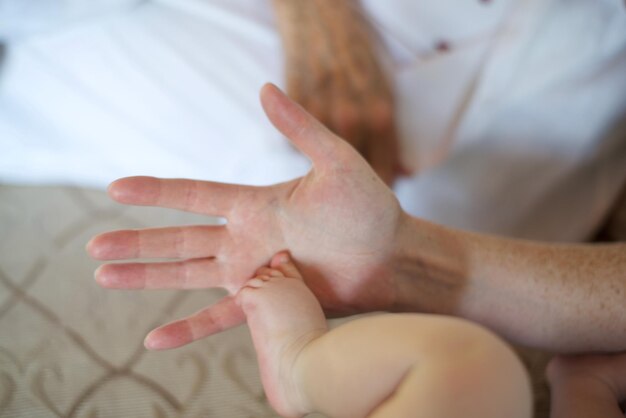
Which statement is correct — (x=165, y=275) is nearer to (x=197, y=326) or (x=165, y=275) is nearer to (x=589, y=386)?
(x=197, y=326)

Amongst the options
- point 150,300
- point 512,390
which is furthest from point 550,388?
point 150,300

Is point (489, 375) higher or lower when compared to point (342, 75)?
lower

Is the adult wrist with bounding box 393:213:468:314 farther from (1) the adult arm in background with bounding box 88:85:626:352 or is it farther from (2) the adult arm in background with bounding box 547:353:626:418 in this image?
(2) the adult arm in background with bounding box 547:353:626:418

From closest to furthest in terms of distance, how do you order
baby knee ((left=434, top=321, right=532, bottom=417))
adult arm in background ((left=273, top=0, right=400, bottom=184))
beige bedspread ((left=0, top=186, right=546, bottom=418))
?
1. baby knee ((left=434, top=321, right=532, bottom=417))
2. beige bedspread ((left=0, top=186, right=546, bottom=418))
3. adult arm in background ((left=273, top=0, right=400, bottom=184))

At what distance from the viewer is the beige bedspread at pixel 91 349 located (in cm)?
70

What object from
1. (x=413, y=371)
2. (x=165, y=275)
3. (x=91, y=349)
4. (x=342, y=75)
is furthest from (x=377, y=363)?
(x=342, y=75)

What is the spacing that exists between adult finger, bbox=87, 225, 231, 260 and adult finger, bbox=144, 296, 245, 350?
0.22ft

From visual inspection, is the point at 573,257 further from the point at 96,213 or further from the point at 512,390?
the point at 96,213

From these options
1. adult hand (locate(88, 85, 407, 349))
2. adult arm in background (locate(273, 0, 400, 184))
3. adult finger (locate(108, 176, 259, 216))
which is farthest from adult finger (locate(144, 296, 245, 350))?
A: adult arm in background (locate(273, 0, 400, 184))

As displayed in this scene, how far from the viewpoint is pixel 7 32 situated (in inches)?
37.3

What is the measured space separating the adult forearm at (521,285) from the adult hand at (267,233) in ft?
0.21

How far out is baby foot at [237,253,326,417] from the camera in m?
0.58

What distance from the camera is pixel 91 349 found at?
75 cm

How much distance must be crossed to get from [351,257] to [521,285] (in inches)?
9.2
